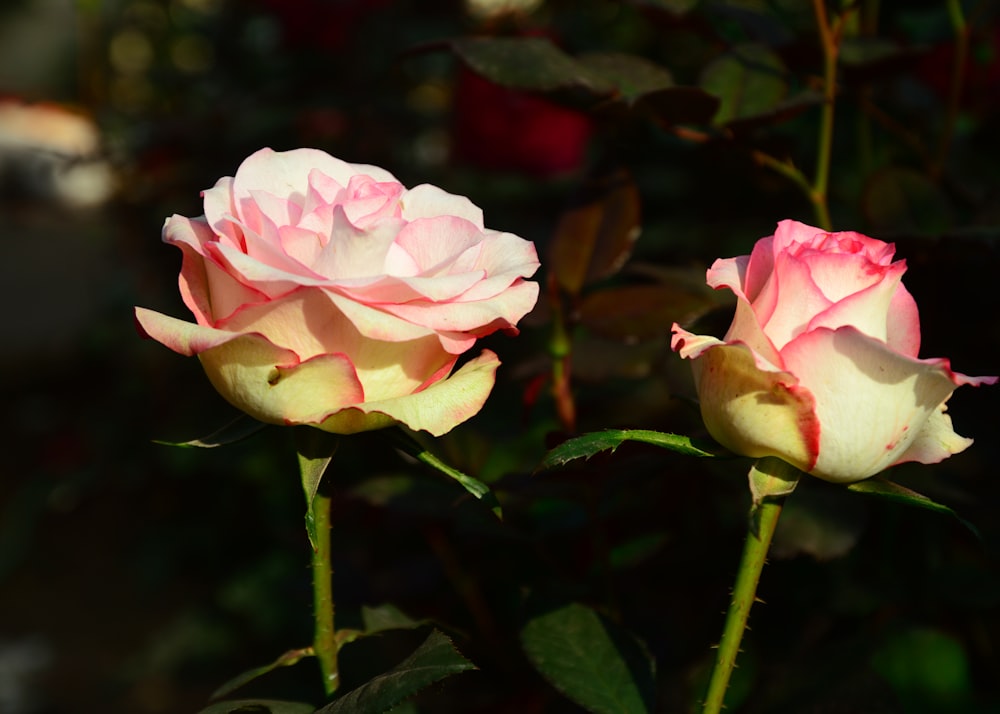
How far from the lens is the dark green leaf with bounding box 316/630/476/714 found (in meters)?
0.37

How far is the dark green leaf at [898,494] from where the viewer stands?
0.36 m

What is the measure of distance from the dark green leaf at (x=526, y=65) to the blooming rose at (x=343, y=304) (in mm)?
159

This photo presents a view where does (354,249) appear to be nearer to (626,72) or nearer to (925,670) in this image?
(626,72)

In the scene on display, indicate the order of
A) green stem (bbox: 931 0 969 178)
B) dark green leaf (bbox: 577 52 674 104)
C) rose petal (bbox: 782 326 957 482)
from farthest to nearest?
green stem (bbox: 931 0 969 178), dark green leaf (bbox: 577 52 674 104), rose petal (bbox: 782 326 957 482)

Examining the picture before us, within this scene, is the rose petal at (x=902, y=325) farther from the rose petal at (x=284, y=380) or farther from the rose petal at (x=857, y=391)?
the rose petal at (x=284, y=380)

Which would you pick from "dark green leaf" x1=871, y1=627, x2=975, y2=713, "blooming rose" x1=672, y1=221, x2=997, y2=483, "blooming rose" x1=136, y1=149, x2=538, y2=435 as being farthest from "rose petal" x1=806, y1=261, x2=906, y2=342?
"dark green leaf" x1=871, y1=627, x2=975, y2=713

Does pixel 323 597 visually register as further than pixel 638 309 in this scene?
No

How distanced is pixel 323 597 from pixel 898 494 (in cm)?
22

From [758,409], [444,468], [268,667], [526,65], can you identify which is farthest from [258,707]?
[526,65]

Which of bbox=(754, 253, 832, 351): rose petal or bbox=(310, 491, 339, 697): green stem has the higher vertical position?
bbox=(754, 253, 832, 351): rose petal

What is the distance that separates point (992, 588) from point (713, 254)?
534 mm

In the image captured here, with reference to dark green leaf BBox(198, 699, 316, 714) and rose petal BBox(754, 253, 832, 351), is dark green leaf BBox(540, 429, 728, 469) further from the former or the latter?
dark green leaf BBox(198, 699, 316, 714)

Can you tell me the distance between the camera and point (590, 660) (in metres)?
0.48

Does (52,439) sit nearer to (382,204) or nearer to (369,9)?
(369,9)
